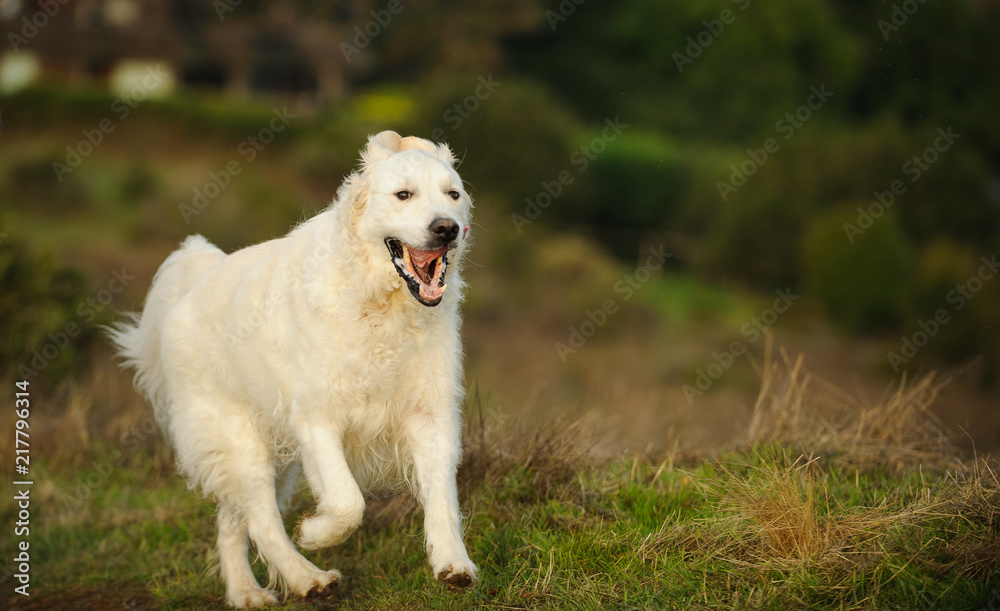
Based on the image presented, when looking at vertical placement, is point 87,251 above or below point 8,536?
above

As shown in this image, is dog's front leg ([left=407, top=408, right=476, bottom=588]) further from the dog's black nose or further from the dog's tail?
the dog's tail

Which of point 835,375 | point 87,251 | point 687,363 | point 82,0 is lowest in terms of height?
point 835,375

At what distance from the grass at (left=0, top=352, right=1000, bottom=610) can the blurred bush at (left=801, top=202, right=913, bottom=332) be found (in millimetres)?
19725

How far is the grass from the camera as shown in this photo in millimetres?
4754

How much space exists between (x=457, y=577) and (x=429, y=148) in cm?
223

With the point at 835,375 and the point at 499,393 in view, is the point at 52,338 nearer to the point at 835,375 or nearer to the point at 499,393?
the point at 499,393

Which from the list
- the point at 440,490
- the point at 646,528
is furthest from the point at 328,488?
the point at 646,528

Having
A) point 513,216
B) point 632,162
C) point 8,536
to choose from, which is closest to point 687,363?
point 513,216

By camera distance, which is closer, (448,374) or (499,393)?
(448,374)

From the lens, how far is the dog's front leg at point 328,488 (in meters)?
5.07

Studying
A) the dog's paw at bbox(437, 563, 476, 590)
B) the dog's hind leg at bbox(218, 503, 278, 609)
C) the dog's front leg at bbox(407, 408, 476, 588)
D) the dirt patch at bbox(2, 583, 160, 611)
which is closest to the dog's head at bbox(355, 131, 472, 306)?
the dog's front leg at bbox(407, 408, 476, 588)

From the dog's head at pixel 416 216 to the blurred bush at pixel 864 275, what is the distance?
885 inches

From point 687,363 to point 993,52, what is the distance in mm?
29174

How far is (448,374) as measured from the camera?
5309 millimetres
